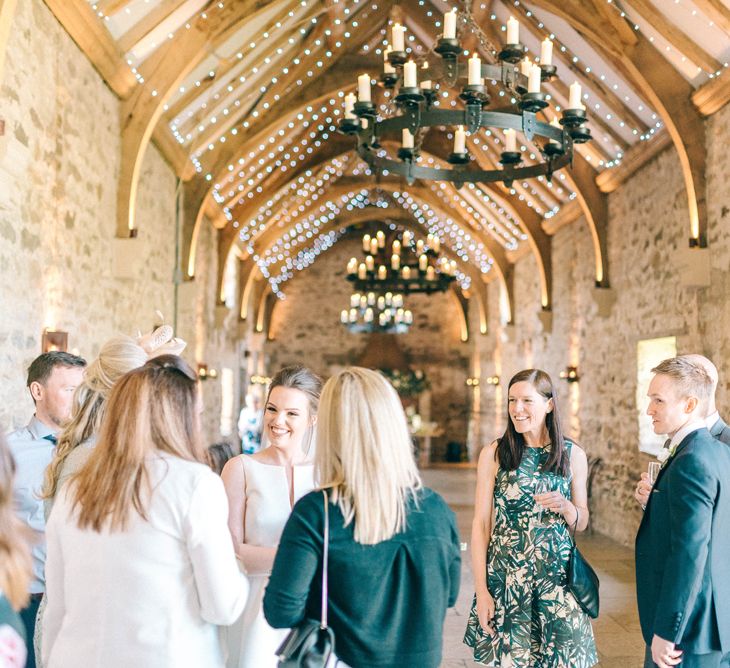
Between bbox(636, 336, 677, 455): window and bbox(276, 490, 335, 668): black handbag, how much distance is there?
248 inches

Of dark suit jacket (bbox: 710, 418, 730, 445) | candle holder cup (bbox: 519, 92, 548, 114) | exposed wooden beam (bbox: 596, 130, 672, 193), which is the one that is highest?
exposed wooden beam (bbox: 596, 130, 672, 193)

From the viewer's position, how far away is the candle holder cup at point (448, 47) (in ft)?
12.8

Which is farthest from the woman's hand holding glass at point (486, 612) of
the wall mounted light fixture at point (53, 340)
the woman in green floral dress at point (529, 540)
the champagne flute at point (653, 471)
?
the wall mounted light fixture at point (53, 340)

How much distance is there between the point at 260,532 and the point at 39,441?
0.96m

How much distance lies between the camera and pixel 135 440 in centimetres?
176

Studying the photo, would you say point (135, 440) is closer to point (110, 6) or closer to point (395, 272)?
point (110, 6)

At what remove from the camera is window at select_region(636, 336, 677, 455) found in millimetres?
7537

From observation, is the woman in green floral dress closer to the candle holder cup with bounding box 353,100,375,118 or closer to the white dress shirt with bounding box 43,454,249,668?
the white dress shirt with bounding box 43,454,249,668

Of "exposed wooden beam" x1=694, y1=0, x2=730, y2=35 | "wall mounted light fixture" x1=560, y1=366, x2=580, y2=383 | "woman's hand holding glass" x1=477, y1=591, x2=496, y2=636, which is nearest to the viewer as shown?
"woman's hand holding glass" x1=477, y1=591, x2=496, y2=636

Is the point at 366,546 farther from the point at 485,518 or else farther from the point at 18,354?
the point at 18,354

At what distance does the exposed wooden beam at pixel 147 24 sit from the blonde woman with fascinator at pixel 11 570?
5613mm

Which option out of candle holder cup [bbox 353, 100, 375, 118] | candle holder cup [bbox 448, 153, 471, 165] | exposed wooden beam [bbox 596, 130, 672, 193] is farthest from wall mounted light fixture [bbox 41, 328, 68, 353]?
exposed wooden beam [bbox 596, 130, 672, 193]

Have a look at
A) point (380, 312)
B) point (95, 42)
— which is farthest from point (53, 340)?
point (380, 312)

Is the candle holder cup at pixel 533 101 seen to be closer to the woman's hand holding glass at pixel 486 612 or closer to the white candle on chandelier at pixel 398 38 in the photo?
the white candle on chandelier at pixel 398 38
